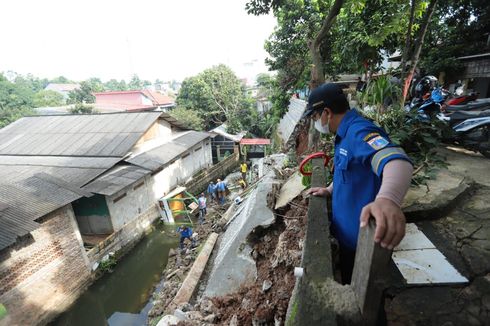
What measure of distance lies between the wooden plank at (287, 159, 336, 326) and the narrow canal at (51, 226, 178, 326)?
29.1 ft

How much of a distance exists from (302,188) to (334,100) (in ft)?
9.54

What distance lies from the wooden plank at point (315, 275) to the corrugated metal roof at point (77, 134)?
45.4 ft

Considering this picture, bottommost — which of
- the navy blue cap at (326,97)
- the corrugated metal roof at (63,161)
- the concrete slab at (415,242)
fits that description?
the corrugated metal roof at (63,161)

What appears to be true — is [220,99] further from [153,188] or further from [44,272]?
[44,272]

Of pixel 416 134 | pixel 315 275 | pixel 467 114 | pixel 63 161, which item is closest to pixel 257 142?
pixel 63 161

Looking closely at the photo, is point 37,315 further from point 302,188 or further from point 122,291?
point 302,188

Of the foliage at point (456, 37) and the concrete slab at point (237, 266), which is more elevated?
the foliage at point (456, 37)

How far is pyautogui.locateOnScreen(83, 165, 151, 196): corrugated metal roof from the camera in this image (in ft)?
35.1

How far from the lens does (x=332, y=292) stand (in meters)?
1.37

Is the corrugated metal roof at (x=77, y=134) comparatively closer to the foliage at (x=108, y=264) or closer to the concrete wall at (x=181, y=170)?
the concrete wall at (x=181, y=170)

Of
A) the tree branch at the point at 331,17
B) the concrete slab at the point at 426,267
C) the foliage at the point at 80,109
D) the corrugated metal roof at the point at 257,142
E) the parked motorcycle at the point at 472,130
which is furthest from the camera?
the foliage at the point at 80,109

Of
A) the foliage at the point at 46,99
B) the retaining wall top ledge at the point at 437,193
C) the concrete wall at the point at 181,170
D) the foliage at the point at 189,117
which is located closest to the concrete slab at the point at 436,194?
the retaining wall top ledge at the point at 437,193

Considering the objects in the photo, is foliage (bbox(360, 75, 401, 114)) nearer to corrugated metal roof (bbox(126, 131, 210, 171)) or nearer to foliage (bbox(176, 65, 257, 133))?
corrugated metal roof (bbox(126, 131, 210, 171))

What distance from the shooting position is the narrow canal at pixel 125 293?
8.82m
